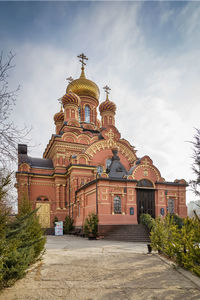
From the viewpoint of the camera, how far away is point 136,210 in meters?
17.3

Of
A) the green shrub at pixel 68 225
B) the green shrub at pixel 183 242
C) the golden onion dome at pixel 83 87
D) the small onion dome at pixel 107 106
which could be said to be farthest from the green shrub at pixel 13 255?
the golden onion dome at pixel 83 87

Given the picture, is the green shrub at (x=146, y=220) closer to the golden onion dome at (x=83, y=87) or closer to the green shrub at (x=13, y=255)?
the green shrub at (x=13, y=255)

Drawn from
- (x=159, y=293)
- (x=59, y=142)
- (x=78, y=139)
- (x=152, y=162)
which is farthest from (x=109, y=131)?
(x=159, y=293)

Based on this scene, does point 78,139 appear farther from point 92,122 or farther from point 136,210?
point 136,210

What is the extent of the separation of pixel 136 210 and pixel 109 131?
1037 cm

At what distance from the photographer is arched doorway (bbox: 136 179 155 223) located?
58.1 feet

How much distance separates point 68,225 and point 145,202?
823 cm

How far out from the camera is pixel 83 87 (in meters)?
31.7


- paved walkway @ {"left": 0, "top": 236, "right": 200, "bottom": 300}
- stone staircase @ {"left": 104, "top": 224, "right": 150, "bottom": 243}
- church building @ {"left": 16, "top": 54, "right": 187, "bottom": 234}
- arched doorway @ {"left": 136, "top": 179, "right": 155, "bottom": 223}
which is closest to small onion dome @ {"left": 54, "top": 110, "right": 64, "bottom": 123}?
church building @ {"left": 16, "top": 54, "right": 187, "bottom": 234}

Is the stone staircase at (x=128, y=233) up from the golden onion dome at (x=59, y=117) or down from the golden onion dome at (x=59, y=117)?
down

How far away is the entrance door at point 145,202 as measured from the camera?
58.0ft

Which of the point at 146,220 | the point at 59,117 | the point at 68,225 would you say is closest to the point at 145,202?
the point at 146,220

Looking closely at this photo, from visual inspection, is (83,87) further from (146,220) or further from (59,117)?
(146,220)

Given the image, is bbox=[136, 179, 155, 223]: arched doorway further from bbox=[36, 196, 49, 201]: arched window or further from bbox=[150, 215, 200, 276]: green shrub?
bbox=[36, 196, 49, 201]: arched window
